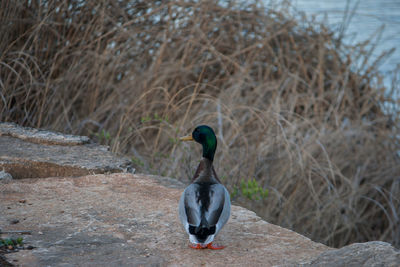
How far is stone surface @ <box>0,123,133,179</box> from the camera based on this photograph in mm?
3064

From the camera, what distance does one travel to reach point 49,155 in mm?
3195

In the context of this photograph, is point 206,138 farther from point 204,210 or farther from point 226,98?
point 226,98

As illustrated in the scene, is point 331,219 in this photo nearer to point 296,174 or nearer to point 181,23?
point 296,174

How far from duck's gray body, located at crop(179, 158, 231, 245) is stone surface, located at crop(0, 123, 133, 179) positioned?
1022mm

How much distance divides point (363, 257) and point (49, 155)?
6.25 feet

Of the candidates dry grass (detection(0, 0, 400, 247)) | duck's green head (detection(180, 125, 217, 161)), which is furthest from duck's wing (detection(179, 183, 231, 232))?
dry grass (detection(0, 0, 400, 247))

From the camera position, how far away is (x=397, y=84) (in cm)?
523

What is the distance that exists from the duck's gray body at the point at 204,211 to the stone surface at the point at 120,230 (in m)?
0.13

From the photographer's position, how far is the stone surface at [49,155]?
3064 millimetres

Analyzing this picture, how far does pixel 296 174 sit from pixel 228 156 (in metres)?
0.61

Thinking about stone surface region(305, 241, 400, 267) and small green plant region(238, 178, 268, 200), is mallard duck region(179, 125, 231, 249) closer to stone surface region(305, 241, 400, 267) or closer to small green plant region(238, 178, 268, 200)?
stone surface region(305, 241, 400, 267)

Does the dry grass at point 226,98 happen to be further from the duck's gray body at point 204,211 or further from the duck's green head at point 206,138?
the duck's gray body at point 204,211

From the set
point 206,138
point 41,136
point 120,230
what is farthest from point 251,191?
point 41,136

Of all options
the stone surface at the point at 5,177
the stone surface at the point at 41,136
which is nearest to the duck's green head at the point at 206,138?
the stone surface at the point at 5,177
